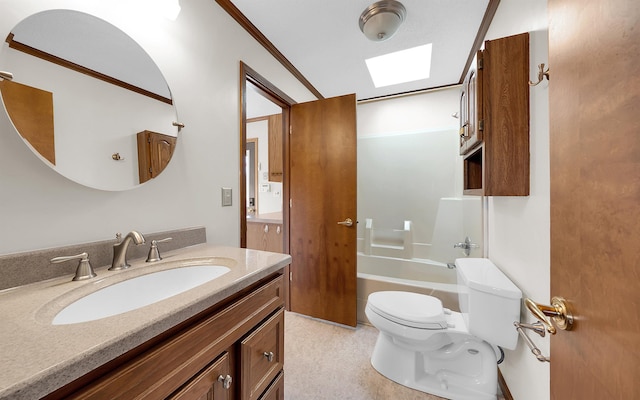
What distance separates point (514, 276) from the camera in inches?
49.1

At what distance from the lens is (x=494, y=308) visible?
3.80 feet

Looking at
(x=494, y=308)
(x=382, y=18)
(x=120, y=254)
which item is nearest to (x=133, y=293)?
(x=120, y=254)

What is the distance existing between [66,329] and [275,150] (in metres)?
2.35

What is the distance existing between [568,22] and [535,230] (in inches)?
33.9

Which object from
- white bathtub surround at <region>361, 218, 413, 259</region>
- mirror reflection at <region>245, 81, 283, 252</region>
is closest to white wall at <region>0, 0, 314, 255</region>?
mirror reflection at <region>245, 81, 283, 252</region>

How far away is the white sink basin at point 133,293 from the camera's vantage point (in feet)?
2.10

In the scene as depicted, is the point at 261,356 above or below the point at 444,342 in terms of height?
above

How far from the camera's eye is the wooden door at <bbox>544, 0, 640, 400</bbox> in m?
0.36

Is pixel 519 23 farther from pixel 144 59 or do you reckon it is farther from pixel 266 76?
pixel 144 59

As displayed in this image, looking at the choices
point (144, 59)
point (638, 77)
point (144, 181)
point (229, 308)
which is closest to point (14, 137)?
point (144, 181)

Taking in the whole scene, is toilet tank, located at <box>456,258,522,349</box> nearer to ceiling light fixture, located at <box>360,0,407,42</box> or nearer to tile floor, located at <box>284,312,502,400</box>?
tile floor, located at <box>284,312,502,400</box>

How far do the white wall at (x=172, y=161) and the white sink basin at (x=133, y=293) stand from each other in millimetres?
243

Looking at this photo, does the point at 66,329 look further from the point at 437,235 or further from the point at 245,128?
the point at 437,235

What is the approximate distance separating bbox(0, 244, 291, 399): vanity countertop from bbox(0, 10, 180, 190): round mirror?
0.39 metres
